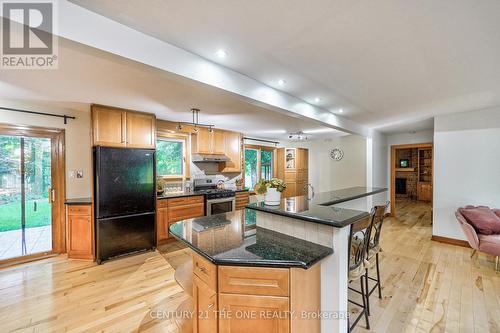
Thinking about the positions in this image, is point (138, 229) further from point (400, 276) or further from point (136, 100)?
point (400, 276)

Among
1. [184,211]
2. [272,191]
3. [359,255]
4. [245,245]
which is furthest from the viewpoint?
[184,211]

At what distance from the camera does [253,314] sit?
137cm

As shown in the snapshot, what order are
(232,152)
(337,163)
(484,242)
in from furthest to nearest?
(337,163) < (232,152) < (484,242)

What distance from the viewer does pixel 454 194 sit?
4.04 metres

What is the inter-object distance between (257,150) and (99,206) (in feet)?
15.2

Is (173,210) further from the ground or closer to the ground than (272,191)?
closer to the ground

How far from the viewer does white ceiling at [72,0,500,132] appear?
1.38 metres

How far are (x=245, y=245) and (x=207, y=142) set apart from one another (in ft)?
12.2

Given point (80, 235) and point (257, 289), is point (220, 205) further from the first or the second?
point (257, 289)

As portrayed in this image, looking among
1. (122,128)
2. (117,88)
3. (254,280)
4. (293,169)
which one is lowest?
(254,280)

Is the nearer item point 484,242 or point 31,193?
point 484,242

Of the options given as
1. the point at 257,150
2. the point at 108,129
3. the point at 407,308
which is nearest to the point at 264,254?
the point at 407,308

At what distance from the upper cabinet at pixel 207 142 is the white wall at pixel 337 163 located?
10.6 ft

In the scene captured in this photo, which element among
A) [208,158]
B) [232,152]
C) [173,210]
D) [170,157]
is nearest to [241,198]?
[232,152]
